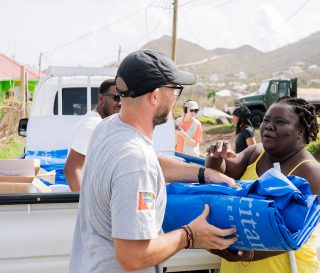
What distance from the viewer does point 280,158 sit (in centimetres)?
285

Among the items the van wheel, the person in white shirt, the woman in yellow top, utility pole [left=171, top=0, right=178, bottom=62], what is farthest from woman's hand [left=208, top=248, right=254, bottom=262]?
the van wheel

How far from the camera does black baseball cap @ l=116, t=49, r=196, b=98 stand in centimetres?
188

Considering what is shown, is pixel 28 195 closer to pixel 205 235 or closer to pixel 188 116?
pixel 205 235

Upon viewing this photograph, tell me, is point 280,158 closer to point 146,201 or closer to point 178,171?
point 178,171

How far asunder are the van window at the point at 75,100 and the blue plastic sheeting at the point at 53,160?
857 mm

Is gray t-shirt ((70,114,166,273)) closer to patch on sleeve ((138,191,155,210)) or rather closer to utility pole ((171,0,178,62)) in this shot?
patch on sleeve ((138,191,155,210))

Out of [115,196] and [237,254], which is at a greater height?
[115,196]

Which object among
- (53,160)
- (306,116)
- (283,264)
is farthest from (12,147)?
(283,264)

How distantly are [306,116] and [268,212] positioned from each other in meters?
1.13

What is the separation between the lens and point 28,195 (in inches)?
103

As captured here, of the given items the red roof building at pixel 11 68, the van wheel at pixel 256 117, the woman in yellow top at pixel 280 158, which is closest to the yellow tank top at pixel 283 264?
the woman in yellow top at pixel 280 158

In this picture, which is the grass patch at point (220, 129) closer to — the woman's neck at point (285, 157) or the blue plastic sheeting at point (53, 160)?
the blue plastic sheeting at point (53, 160)

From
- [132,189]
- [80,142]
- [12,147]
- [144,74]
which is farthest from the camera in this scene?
[12,147]

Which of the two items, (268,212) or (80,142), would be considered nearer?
(268,212)
